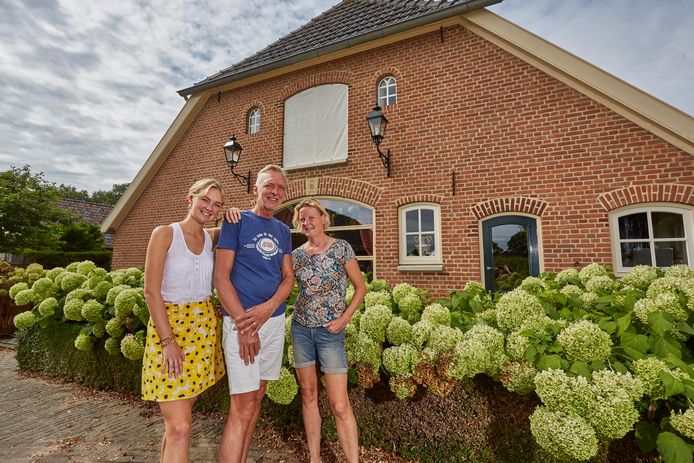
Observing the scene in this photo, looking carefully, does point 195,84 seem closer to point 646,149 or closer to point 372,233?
point 372,233

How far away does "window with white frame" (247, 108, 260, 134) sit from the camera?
8953 mm

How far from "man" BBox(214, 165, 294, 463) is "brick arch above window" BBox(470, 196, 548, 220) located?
15.9ft

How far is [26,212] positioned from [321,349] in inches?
737

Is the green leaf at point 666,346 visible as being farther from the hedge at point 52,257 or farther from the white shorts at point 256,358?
the hedge at point 52,257

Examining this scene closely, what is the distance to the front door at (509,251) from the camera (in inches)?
237

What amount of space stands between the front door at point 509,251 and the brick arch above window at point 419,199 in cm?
97

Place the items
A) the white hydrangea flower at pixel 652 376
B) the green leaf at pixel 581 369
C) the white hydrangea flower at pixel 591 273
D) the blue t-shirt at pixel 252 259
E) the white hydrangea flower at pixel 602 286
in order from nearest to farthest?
the white hydrangea flower at pixel 652 376 < the green leaf at pixel 581 369 < the blue t-shirt at pixel 252 259 < the white hydrangea flower at pixel 602 286 < the white hydrangea flower at pixel 591 273

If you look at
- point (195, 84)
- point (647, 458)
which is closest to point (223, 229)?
point (647, 458)

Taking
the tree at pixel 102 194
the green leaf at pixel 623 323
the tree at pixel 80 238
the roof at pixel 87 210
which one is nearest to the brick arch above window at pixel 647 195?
the green leaf at pixel 623 323

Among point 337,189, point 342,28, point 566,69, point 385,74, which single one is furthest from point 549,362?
point 342,28

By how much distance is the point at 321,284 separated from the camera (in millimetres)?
2400

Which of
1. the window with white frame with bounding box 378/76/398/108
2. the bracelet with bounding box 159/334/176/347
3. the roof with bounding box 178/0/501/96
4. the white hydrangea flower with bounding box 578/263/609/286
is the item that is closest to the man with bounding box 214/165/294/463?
the bracelet with bounding box 159/334/176/347

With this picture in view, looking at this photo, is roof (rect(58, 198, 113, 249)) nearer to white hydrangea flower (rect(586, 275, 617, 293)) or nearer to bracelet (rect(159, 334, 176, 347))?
bracelet (rect(159, 334, 176, 347))

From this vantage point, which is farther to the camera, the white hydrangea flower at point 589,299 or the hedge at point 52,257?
the hedge at point 52,257
